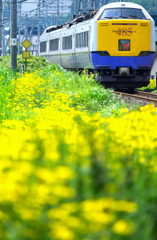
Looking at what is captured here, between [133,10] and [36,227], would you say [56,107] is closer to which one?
[36,227]

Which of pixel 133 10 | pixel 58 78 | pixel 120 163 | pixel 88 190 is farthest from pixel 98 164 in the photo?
pixel 133 10

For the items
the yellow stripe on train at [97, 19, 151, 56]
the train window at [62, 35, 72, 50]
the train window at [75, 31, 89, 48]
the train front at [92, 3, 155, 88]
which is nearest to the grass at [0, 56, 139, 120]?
the train front at [92, 3, 155, 88]

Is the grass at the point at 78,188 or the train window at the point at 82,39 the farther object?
the train window at the point at 82,39

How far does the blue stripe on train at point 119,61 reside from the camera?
14.7 metres

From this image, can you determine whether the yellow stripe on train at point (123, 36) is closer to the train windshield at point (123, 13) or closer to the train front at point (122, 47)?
the train front at point (122, 47)

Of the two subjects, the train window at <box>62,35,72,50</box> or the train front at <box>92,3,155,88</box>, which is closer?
the train front at <box>92,3,155,88</box>

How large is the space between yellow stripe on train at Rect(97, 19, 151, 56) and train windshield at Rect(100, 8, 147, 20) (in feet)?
1.32

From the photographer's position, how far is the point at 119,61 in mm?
14875

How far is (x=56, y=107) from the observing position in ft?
27.2

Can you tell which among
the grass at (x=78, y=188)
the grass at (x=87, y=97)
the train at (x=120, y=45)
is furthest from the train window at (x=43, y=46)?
the grass at (x=78, y=188)

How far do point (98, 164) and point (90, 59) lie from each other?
41.7 feet

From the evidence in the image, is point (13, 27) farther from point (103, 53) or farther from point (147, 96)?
point (147, 96)

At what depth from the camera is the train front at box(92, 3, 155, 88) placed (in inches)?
580

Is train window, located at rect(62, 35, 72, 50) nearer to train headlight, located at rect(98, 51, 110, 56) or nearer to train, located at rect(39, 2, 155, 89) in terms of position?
train, located at rect(39, 2, 155, 89)
